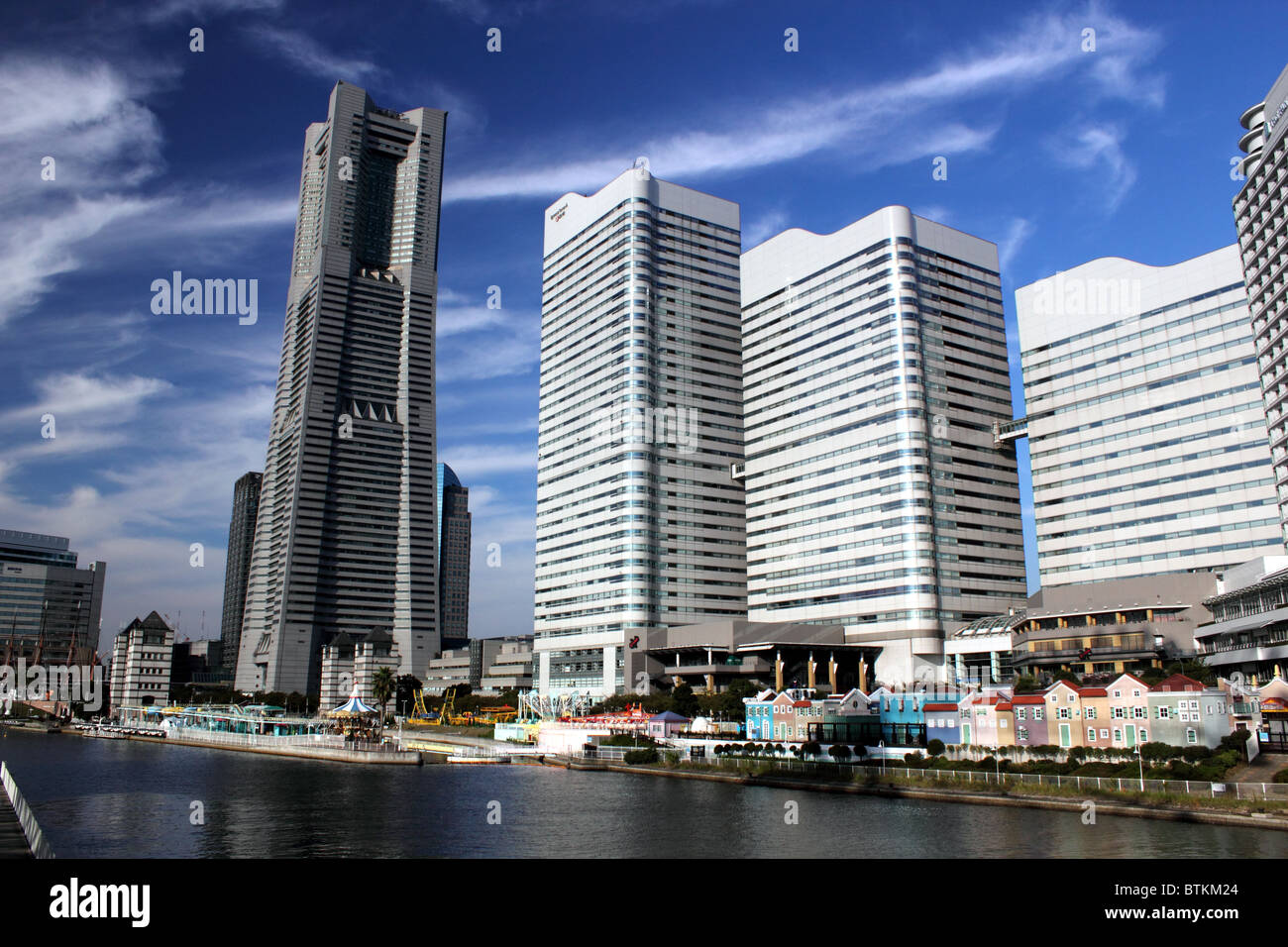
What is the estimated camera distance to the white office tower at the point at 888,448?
15838cm

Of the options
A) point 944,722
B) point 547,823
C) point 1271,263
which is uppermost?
point 1271,263

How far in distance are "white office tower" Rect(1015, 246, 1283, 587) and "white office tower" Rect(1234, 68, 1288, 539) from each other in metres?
7.45

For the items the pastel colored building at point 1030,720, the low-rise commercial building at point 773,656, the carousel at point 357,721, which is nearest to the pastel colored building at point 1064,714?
the pastel colored building at point 1030,720

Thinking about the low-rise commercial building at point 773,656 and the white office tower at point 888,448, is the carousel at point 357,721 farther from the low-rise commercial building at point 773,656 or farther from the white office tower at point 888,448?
the white office tower at point 888,448

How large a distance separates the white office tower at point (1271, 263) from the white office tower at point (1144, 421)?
7449mm

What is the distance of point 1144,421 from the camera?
151m

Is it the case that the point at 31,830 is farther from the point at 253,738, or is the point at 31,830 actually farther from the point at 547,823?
the point at 253,738

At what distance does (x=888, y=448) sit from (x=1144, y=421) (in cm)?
4060

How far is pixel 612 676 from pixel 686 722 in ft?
178

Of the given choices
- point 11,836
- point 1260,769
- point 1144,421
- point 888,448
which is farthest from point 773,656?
point 11,836

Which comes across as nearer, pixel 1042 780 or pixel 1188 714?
pixel 1042 780
